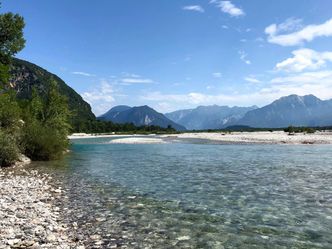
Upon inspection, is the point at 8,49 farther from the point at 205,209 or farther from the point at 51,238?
the point at 51,238

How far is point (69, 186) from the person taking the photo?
79.0 feet

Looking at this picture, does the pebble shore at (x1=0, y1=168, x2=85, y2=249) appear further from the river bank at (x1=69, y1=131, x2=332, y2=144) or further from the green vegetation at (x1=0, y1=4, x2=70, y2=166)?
the river bank at (x1=69, y1=131, x2=332, y2=144)

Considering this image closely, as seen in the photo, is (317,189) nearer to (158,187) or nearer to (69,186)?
(158,187)

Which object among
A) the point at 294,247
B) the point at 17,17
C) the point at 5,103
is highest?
the point at 17,17

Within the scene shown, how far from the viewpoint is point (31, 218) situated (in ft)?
46.9

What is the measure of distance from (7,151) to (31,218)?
22372 mm

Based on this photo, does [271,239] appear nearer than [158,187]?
Yes

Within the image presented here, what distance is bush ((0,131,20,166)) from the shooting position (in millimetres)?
33375

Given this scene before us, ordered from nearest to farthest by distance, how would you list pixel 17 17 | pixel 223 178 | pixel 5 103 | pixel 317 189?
pixel 317 189
pixel 223 178
pixel 17 17
pixel 5 103

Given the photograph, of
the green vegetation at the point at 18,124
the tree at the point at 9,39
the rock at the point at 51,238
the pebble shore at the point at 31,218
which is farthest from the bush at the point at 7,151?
the rock at the point at 51,238

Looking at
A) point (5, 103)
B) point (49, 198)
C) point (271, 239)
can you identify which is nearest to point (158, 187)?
point (49, 198)

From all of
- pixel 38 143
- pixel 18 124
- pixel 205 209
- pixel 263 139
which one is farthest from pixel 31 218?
pixel 263 139

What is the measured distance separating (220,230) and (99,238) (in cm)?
476

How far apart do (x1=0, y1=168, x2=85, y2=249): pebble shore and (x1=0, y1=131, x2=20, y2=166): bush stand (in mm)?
11617
